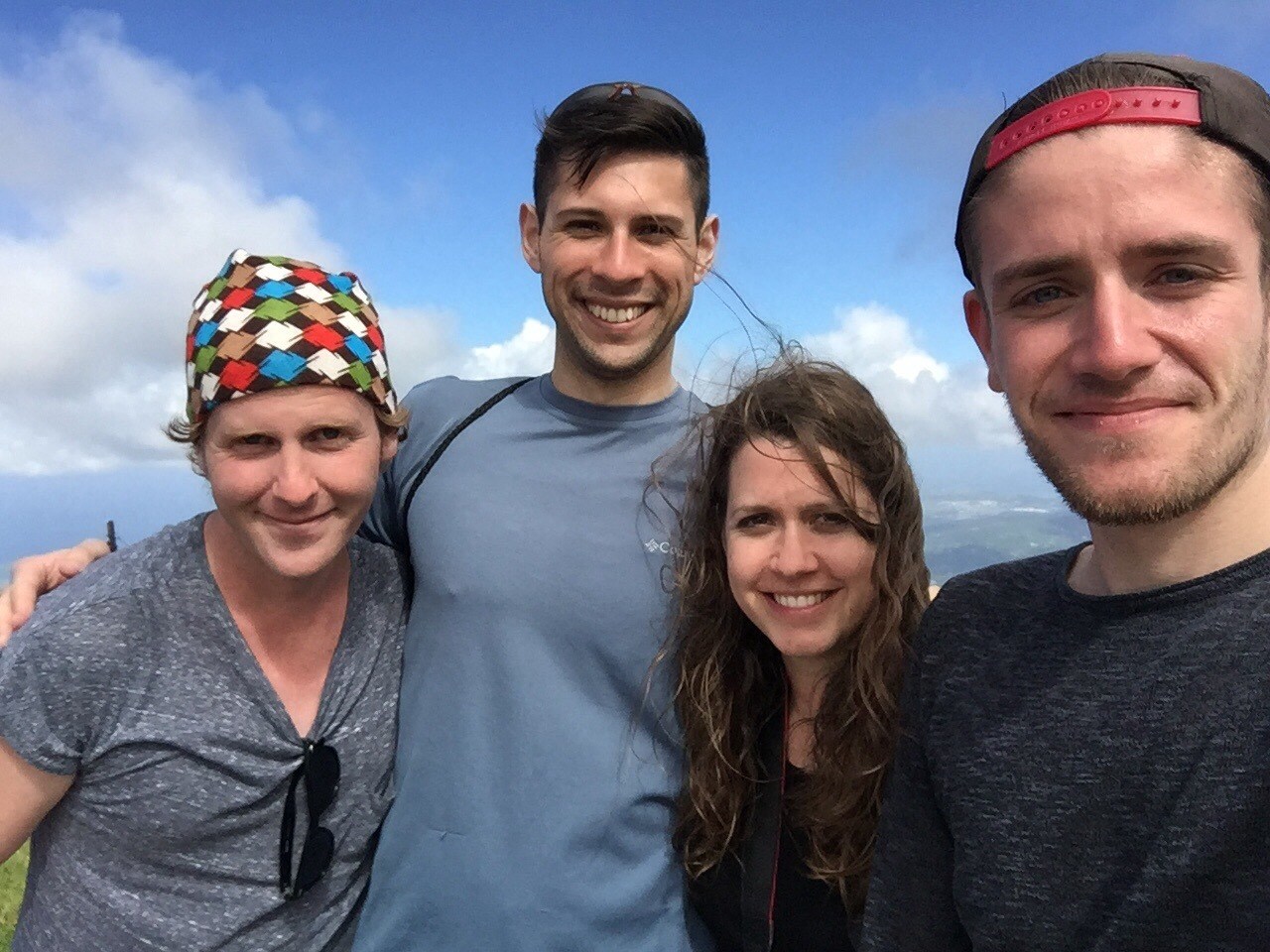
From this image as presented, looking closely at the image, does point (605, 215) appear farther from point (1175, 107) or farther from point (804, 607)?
point (1175, 107)

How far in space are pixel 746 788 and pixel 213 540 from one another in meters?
2.30

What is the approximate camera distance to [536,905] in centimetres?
322

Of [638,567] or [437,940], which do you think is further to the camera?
[638,567]

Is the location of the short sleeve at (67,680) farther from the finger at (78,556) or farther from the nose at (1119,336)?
the nose at (1119,336)

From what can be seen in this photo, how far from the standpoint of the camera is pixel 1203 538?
203cm

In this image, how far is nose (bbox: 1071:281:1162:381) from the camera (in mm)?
1970

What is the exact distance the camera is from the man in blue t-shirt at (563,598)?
3277 mm

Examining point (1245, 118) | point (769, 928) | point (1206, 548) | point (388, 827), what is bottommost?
point (769, 928)

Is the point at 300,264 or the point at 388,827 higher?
the point at 300,264

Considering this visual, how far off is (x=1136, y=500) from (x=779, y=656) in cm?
199

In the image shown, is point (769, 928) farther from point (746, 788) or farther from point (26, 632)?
point (26, 632)

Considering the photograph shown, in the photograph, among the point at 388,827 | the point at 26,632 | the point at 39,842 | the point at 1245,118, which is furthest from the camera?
the point at 388,827

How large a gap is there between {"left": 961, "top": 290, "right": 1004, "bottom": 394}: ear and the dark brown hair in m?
1.83

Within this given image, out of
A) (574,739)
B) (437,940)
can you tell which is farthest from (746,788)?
(437,940)
